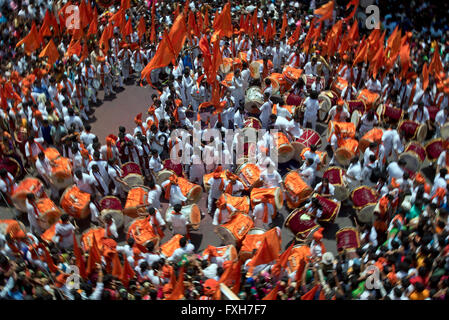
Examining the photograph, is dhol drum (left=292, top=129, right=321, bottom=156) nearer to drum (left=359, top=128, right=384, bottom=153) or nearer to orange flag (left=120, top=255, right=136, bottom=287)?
drum (left=359, top=128, right=384, bottom=153)

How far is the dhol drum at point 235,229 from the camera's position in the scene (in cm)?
764

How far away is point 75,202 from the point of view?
8.31 meters

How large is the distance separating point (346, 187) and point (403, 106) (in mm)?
4144

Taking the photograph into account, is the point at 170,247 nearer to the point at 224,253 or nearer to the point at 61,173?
the point at 224,253

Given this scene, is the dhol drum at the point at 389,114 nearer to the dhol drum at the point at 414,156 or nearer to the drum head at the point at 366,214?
the dhol drum at the point at 414,156

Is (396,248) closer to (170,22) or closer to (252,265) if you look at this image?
(252,265)

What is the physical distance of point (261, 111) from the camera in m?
10.7

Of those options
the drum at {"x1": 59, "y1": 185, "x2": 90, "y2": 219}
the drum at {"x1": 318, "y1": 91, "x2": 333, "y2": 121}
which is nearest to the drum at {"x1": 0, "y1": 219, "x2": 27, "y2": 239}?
the drum at {"x1": 59, "y1": 185, "x2": 90, "y2": 219}

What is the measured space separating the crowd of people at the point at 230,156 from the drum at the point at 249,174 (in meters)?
0.06

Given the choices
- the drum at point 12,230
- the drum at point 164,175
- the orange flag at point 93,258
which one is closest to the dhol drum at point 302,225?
the drum at point 164,175

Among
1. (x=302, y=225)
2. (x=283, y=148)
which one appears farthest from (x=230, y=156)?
(x=302, y=225)

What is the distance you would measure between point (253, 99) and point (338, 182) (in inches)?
143

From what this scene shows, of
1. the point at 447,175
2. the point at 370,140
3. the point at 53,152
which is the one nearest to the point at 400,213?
the point at 447,175

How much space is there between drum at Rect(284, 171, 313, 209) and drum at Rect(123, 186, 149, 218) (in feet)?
9.35
